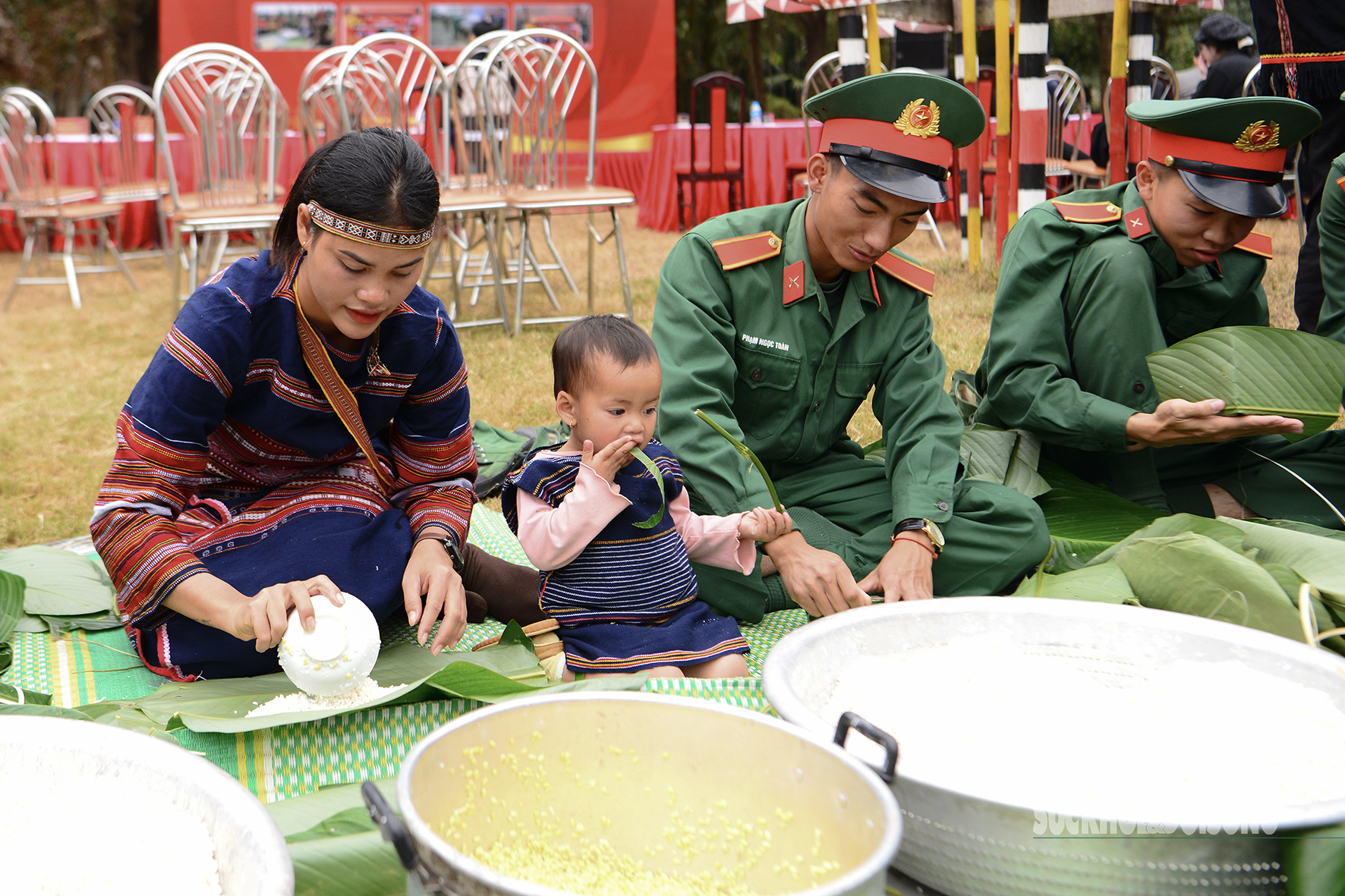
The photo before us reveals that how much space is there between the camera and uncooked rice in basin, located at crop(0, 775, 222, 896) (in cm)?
82

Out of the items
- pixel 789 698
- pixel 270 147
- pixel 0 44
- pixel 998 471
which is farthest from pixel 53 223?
pixel 789 698

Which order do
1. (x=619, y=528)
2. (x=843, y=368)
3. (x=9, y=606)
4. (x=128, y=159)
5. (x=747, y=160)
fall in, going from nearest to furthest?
(x=619, y=528)
(x=9, y=606)
(x=843, y=368)
(x=128, y=159)
(x=747, y=160)

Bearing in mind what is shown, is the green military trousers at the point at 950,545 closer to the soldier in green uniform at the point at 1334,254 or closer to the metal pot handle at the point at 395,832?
the soldier in green uniform at the point at 1334,254

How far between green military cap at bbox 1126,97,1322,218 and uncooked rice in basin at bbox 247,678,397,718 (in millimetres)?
1713

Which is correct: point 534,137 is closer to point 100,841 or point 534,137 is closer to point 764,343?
point 764,343

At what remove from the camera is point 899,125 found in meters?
1.90

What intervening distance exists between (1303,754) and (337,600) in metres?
1.10

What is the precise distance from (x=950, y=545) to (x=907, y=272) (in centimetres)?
56

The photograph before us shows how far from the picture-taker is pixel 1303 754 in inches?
40.8

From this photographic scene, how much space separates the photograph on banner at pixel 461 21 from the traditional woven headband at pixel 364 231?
10.5m

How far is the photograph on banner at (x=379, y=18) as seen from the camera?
10.9m

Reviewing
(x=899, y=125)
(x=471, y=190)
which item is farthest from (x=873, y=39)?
(x=899, y=125)

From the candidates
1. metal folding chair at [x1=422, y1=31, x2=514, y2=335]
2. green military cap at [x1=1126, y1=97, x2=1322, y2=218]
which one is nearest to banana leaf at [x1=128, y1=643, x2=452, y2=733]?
green military cap at [x1=1126, y1=97, x2=1322, y2=218]

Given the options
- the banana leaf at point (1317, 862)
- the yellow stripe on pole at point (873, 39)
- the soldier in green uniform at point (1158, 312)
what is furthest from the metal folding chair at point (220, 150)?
the banana leaf at point (1317, 862)
